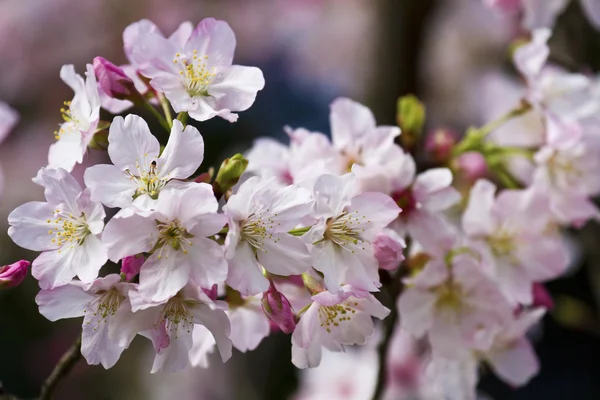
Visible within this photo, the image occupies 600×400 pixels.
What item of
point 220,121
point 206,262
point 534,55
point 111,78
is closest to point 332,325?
point 206,262

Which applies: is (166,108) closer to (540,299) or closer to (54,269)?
(54,269)

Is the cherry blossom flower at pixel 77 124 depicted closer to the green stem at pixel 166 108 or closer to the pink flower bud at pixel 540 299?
the green stem at pixel 166 108

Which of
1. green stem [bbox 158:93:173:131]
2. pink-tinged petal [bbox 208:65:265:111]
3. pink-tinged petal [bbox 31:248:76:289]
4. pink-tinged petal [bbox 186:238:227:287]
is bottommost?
pink-tinged petal [bbox 31:248:76:289]

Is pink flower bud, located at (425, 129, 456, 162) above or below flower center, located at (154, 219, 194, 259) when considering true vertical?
below

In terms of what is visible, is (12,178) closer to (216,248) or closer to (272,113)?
(272,113)

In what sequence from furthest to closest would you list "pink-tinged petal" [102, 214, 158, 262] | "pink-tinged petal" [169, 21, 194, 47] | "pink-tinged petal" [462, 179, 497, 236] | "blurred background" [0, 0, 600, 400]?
"blurred background" [0, 0, 600, 400] < "pink-tinged petal" [462, 179, 497, 236] < "pink-tinged petal" [169, 21, 194, 47] < "pink-tinged petal" [102, 214, 158, 262]

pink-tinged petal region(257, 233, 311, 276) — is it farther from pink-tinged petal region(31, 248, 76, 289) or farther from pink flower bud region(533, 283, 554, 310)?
pink flower bud region(533, 283, 554, 310)

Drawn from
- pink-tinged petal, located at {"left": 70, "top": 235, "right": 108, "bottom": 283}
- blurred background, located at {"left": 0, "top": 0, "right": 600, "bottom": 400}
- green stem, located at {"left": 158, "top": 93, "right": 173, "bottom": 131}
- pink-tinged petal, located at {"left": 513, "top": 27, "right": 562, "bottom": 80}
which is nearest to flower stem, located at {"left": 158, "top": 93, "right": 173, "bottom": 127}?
green stem, located at {"left": 158, "top": 93, "right": 173, "bottom": 131}
